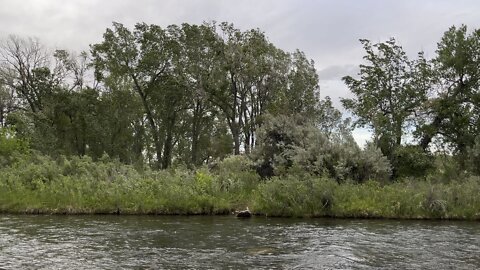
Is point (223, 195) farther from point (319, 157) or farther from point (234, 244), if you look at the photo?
point (234, 244)

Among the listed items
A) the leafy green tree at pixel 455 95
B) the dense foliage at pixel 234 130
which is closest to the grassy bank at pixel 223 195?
the dense foliage at pixel 234 130

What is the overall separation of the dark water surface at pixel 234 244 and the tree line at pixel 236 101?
1087cm

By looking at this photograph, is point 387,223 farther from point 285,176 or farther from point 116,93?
point 116,93

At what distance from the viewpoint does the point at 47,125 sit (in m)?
63.9

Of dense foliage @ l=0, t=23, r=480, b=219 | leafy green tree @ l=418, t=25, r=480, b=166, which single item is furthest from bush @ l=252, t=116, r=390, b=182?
leafy green tree @ l=418, t=25, r=480, b=166

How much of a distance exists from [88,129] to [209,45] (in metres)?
20.0

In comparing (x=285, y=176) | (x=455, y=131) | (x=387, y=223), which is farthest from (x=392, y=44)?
(x=387, y=223)

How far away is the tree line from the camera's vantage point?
4372 cm

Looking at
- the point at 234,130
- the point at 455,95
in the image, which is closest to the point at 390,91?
the point at 455,95

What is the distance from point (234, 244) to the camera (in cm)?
2098

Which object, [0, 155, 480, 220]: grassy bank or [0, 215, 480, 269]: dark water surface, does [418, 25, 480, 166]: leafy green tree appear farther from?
[0, 215, 480, 269]: dark water surface

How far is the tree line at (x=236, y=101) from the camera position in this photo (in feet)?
143

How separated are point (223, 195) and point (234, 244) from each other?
41.8 ft

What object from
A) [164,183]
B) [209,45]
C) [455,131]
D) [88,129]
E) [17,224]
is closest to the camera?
[17,224]
